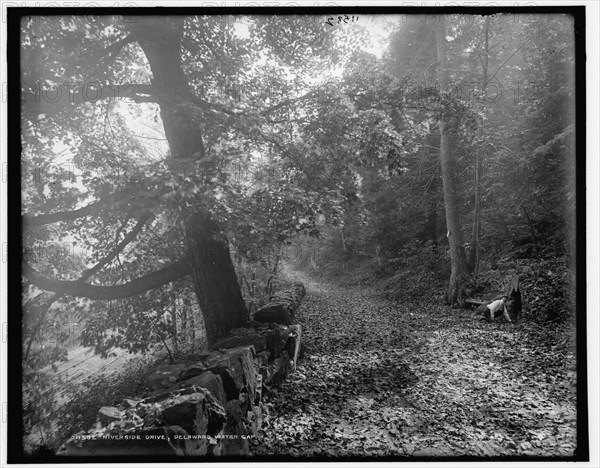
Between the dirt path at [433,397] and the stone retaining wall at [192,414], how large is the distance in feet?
1.11

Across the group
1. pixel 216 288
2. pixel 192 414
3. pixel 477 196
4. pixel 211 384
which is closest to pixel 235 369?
pixel 211 384

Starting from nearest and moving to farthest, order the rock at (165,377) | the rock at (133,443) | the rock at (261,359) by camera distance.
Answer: the rock at (133,443), the rock at (165,377), the rock at (261,359)

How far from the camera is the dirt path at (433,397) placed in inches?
111

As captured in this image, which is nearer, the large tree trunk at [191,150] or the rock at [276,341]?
the large tree trunk at [191,150]

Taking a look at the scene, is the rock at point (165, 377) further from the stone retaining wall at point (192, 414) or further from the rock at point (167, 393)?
the rock at point (167, 393)

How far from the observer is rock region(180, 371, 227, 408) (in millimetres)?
2627

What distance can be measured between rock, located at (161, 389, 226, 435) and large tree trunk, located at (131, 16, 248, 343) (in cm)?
160

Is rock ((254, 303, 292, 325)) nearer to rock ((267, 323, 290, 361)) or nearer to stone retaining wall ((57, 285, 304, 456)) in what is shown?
rock ((267, 323, 290, 361))

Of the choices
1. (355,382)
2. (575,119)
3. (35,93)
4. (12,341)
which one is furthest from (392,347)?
(35,93)

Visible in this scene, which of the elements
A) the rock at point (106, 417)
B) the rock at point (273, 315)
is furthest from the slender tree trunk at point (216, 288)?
the rock at point (106, 417)

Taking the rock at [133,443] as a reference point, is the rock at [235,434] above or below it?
below

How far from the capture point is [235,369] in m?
3.08

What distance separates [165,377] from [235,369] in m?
0.70
